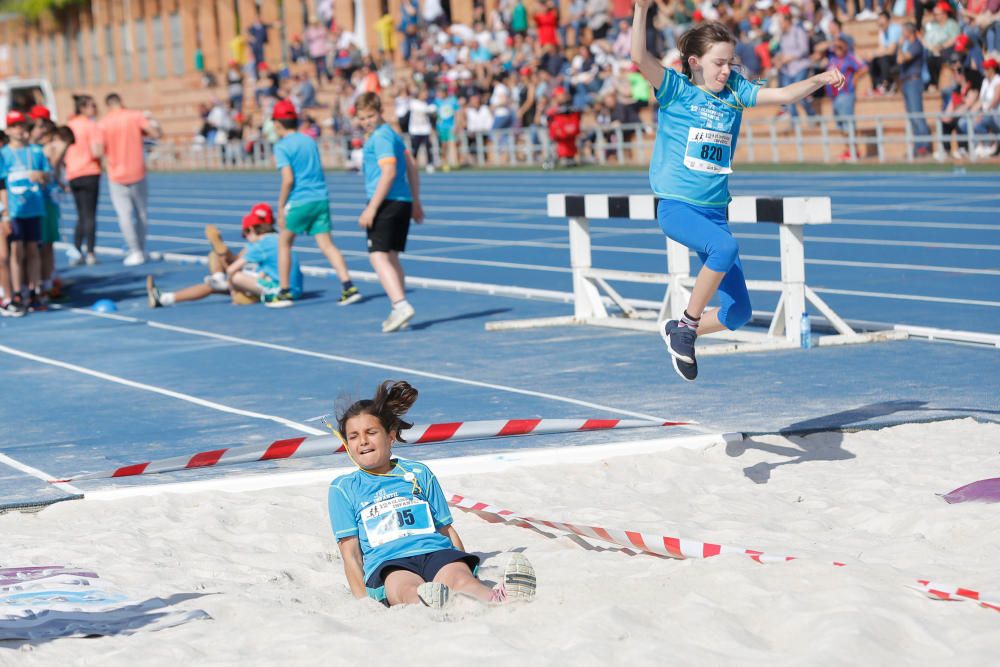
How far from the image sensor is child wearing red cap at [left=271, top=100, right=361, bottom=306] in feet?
50.0

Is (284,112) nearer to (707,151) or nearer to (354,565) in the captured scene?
(707,151)

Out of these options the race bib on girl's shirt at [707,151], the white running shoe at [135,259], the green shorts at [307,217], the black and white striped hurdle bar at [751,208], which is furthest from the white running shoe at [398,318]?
the white running shoe at [135,259]

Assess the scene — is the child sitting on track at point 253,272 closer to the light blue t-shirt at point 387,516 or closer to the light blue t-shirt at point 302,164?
the light blue t-shirt at point 302,164

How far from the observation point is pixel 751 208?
11.7m

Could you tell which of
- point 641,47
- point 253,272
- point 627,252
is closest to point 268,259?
point 253,272

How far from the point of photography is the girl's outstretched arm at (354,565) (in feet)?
20.1

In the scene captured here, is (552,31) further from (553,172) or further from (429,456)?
(429,456)

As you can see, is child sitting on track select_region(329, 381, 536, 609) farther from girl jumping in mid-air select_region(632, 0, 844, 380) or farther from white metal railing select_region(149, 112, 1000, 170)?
white metal railing select_region(149, 112, 1000, 170)

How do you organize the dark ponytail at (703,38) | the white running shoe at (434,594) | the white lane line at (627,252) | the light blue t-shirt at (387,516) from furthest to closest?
the white lane line at (627,252) → the dark ponytail at (703,38) → the light blue t-shirt at (387,516) → the white running shoe at (434,594)

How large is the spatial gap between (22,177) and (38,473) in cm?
738

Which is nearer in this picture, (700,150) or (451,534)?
(451,534)

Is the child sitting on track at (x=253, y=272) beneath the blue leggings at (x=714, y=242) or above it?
beneath

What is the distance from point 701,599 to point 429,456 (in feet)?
10.8

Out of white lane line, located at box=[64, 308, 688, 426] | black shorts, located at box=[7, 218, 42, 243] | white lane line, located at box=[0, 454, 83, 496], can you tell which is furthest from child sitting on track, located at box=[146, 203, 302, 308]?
white lane line, located at box=[0, 454, 83, 496]
